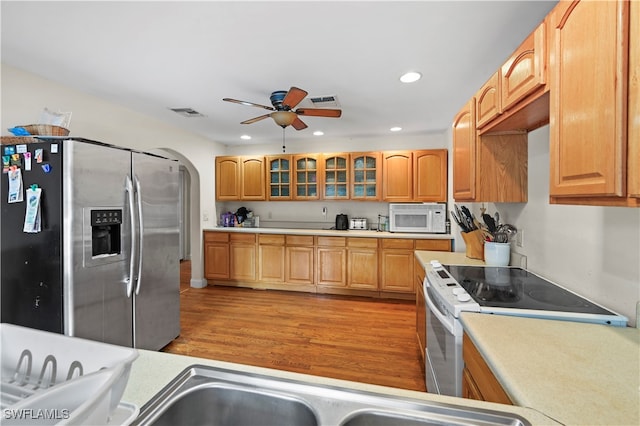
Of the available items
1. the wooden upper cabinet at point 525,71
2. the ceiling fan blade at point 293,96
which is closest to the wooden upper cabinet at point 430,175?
the ceiling fan blade at point 293,96

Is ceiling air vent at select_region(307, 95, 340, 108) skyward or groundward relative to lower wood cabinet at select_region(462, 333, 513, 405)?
skyward

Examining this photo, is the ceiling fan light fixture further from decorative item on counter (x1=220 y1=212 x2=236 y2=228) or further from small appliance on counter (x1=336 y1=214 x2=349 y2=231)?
decorative item on counter (x1=220 y1=212 x2=236 y2=228)

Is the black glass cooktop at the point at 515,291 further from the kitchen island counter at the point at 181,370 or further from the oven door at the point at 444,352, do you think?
the kitchen island counter at the point at 181,370

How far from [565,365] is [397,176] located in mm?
3429

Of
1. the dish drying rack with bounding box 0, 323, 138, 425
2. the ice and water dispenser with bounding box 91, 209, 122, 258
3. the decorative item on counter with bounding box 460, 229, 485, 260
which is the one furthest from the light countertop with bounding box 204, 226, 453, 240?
the dish drying rack with bounding box 0, 323, 138, 425

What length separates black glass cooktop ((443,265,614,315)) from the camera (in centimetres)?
127

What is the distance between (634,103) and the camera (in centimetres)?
77

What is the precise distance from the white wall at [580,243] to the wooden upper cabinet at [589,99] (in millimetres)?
398

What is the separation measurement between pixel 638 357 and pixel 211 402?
1.30 meters

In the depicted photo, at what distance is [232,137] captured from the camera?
172 inches

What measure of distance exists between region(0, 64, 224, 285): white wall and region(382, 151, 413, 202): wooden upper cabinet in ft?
9.22

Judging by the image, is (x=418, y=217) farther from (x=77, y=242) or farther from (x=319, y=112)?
(x=77, y=242)

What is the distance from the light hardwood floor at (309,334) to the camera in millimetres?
2281

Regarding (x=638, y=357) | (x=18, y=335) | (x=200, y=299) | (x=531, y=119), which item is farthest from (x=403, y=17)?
(x=200, y=299)
